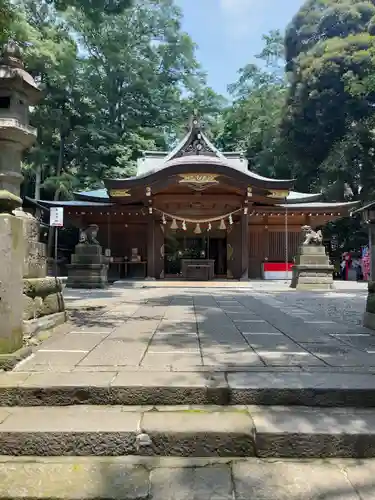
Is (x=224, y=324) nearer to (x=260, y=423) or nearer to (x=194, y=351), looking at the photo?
(x=194, y=351)

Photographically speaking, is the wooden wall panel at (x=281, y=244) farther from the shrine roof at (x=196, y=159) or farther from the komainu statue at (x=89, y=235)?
the komainu statue at (x=89, y=235)

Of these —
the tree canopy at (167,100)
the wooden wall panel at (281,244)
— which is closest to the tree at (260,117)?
the tree canopy at (167,100)

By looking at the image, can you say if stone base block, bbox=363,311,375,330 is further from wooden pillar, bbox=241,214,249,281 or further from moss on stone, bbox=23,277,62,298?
Result: wooden pillar, bbox=241,214,249,281

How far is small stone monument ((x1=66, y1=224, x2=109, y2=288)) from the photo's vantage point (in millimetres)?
13711

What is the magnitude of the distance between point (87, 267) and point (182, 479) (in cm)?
1211

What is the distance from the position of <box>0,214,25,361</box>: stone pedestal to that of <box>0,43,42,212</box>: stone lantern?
2273 millimetres

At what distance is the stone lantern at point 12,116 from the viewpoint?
17.7 feet

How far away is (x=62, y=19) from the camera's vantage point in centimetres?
2600

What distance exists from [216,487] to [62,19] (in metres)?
30.1

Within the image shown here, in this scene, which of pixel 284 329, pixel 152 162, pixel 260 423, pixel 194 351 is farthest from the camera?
pixel 152 162

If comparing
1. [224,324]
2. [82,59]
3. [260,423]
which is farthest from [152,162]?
[260,423]

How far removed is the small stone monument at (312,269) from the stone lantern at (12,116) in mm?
10785

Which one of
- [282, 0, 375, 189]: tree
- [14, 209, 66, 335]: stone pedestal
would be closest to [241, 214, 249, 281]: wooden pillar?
[282, 0, 375, 189]: tree

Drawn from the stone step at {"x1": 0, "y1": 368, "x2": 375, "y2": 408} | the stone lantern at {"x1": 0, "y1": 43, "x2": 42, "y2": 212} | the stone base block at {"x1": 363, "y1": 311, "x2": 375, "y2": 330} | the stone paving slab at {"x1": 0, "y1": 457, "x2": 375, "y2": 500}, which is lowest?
the stone paving slab at {"x1": 0, "y1": 457, "x2": 375, "y2": 500}
